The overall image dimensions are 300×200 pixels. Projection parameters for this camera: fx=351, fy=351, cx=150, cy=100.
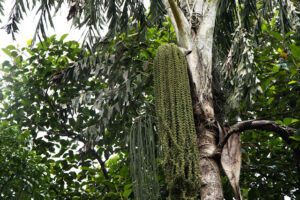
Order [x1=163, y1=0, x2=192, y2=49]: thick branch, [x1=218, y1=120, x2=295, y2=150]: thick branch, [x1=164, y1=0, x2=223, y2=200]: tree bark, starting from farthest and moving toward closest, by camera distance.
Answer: [x1=163, y1=0, x2=192, y2=49]: thick branch < [x1=218, y1=120, x2=295, y2=150]: thick branch < [x1=164, y1=0, x2=223, y2=200]: tree bark

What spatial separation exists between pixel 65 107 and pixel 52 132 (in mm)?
892

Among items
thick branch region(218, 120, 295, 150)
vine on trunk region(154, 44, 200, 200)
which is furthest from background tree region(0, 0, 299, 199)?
vine on trunk region(154, 44, 200, 200)

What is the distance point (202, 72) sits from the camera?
3.16m

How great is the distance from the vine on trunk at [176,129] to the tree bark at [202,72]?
258 millimetres

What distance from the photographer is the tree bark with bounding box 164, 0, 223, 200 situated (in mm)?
2656

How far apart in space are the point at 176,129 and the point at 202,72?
847 mm

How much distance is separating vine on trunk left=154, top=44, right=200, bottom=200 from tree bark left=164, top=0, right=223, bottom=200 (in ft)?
0.85

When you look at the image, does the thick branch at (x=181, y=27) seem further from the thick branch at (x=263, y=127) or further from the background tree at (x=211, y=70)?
the thick branch at (x=263, y=127)

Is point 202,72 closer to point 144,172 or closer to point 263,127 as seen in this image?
point 263,127

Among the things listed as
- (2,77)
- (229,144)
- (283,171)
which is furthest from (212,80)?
(2,77)

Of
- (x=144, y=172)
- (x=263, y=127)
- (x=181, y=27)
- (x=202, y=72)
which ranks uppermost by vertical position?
(x=181, y=27)

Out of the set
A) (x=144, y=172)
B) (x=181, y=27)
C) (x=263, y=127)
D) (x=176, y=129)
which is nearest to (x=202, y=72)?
(x=181, y=27)

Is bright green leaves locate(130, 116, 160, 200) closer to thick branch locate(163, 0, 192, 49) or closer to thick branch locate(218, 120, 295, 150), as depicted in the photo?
thick branch locate(218, 120, 295, 150)

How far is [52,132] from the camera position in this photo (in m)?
5.89
